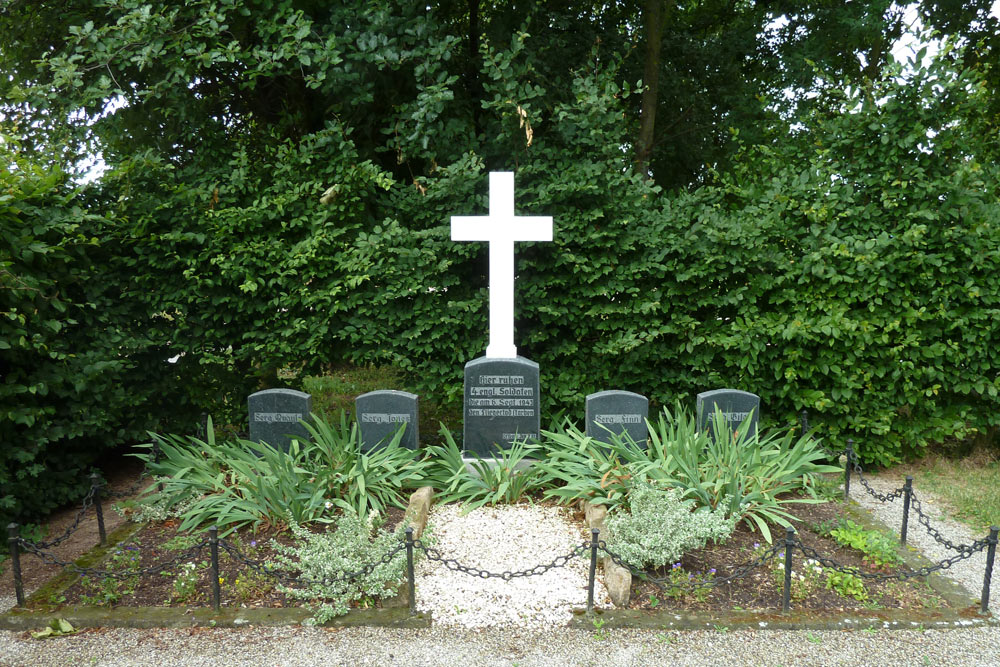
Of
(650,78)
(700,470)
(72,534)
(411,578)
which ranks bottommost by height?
(72,534)

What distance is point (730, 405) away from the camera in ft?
21.4

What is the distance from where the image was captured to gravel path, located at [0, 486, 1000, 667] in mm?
3785

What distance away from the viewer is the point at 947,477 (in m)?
6.88

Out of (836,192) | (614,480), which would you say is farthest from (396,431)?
(836,192)

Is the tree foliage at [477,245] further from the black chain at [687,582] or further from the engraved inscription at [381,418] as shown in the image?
the black chain at [687,582]

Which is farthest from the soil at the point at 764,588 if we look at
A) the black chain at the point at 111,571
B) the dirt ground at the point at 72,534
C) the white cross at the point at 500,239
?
the dirt ground at the point at 72,534

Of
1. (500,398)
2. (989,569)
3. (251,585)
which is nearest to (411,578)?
(251,585)

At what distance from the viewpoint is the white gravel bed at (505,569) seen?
4246 millimetres

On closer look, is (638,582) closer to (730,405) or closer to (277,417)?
→ (730,405)

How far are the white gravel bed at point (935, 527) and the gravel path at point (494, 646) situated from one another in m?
0.73

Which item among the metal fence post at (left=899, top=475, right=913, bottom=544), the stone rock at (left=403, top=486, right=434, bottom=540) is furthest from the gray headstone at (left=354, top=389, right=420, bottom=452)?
the metal fence post at (left=899, top=475, right=913, bottom=544)

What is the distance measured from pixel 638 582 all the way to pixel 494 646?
3.66ft

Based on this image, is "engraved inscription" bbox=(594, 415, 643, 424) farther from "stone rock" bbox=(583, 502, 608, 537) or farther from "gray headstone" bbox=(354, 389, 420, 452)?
"gray headstone" bbox=(354, 389, 420, 452)

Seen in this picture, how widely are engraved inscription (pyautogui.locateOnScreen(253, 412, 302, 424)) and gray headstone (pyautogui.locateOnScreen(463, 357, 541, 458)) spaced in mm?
1635
